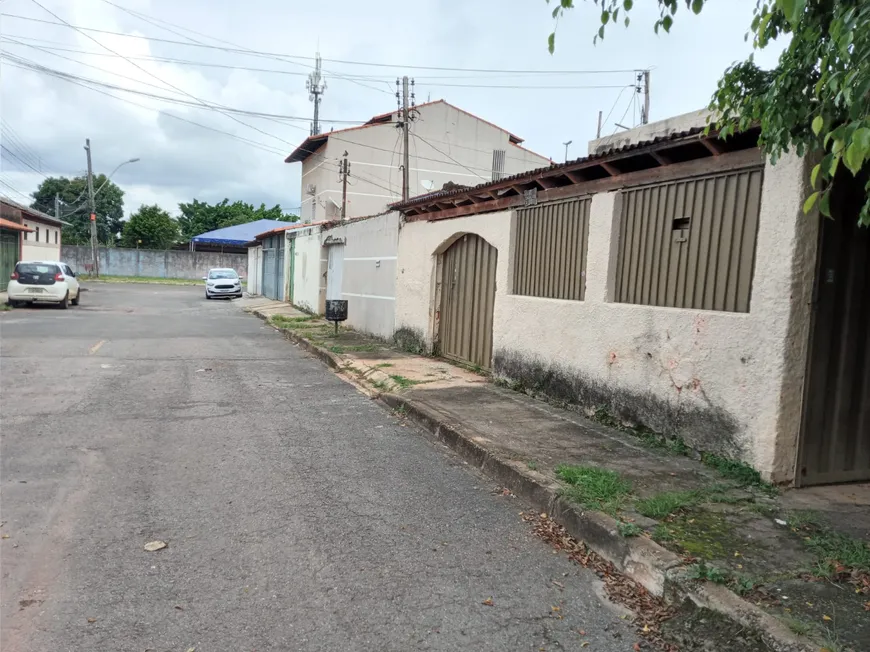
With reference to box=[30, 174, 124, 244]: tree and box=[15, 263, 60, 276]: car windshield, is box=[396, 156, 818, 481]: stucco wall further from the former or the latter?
box=[30, 174, 124, 244]: tree

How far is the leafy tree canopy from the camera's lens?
67.6m

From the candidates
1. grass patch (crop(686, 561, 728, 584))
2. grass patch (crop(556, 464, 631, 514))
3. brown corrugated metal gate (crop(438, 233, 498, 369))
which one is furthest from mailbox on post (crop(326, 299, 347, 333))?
grass patch (crop(686, 561, 728, 584))

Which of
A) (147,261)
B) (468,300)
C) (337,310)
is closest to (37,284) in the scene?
(337,310)

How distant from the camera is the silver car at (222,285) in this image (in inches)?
1200

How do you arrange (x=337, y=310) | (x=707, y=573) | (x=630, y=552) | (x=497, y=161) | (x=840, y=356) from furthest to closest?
(x=497, y=161) → (x=337, y=310) → (x=840, y=356) → (x=630, y=552) → (x=707, y=573)

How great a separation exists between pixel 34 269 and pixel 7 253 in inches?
303

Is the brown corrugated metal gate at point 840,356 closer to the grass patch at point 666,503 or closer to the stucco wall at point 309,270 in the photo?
the grass patch at point 666,503

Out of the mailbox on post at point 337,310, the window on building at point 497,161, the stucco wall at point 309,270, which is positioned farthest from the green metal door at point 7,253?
the window on building at point 497,161

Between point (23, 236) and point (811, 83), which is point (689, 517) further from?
point (23, 236)

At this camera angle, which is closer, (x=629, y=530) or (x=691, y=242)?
(x=629, y=530)

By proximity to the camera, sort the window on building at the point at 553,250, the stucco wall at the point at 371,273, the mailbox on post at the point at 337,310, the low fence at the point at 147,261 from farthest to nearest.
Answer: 1. the low fence at the point at 147,261
2. the mailbox on post at the point at 337,310
3. the stucco wall at the point at 371,273
4. the window on building at the point at 553,250

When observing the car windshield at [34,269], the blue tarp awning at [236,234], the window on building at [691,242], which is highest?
the blue tarp awning at [236,234]

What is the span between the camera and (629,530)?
12.3 feet

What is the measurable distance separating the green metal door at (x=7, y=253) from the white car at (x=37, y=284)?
6.13 metres
